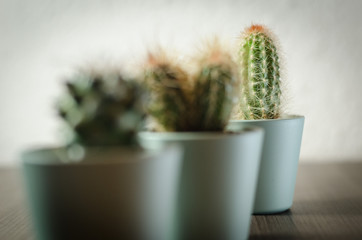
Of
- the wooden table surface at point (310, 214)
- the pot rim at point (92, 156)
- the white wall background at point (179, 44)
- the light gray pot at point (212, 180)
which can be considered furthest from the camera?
the white wall background at point (179, 44)

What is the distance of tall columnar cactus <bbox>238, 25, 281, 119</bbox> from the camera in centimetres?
62

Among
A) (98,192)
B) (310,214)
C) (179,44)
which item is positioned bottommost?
(310,214)

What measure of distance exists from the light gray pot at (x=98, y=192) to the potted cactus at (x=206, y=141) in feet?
0.26

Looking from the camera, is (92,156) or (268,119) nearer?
(92,156)

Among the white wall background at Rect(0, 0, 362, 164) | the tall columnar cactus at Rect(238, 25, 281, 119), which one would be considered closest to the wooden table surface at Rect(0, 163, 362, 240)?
the tall columnar cactus at Rect(238, 25, 281, 119)

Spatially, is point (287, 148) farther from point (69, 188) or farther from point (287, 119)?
point (69, 188)

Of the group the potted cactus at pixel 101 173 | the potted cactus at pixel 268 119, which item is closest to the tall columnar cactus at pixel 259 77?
the potted cactus at pixel 268 119

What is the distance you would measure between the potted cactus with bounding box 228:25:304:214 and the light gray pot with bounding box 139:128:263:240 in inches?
6.0

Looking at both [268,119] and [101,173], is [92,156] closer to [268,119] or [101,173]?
[101,173]

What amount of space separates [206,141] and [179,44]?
103cm

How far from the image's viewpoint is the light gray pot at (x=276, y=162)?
1.95 ft

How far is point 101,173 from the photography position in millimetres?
322

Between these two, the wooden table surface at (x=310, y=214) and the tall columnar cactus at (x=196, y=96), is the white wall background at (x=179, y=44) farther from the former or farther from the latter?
the tall columnar cactus at (x=196, y=96)

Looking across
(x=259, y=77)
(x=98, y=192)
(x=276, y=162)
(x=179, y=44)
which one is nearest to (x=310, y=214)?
(x=276, y=162)
